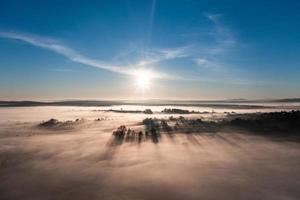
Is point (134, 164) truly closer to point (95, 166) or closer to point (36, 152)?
point (95, 166)

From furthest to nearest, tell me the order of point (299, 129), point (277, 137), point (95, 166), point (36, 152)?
point (299, 129) < point (277, 137) < point (36, 152) < point (95, 166)

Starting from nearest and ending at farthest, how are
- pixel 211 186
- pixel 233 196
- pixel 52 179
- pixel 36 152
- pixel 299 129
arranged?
pixel 233 196
pixel 211 186
pixel 52 179
pixel 36 152
pixel 299 129

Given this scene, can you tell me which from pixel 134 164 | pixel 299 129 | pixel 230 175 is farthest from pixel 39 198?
pixel 299 129

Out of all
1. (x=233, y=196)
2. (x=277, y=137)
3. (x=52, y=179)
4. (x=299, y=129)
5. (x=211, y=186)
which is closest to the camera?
(x=233, y=196)

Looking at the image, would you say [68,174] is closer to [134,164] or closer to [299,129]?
[134,164]

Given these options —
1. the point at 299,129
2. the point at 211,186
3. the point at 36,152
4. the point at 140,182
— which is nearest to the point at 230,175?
the point at 211,186

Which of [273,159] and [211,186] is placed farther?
[273,159]
